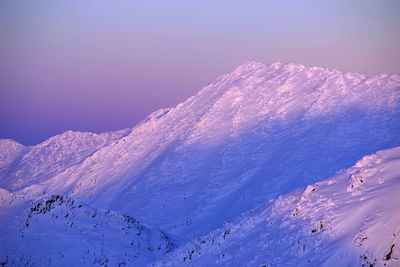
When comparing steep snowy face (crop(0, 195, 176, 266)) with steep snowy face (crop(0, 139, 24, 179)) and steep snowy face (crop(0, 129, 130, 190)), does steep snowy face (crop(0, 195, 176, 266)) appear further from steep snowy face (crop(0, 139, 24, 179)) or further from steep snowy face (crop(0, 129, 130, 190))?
steep snowy face (crop(0, 139, 24, 179))

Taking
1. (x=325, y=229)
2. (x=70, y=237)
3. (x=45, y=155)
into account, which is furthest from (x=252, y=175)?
(x=45, y=155)

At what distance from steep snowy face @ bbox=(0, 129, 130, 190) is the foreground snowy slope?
87408 millimetres

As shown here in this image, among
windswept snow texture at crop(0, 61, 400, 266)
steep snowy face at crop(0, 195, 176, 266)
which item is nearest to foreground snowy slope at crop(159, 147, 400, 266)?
windswept snow texture at crop(0, 61, 400, 266)

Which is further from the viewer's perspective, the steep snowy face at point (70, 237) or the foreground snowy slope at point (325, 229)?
the steep snowy face at point (70, 237)

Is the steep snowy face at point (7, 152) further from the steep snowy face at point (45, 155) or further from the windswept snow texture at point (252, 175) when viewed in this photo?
the windswept snow texture at point (252, 175)

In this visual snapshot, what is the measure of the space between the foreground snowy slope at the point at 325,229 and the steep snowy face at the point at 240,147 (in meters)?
13.2

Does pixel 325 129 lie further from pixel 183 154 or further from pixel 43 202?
pixel 43 202

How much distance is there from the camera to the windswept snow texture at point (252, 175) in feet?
49.9

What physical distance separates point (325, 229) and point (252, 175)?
23.8 m

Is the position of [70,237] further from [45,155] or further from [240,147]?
[45,155]

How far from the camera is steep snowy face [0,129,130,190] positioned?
360 ft

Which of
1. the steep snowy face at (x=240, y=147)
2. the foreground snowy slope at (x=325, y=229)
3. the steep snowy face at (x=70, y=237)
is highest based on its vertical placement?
the steep snowy face at (x=240, y=147)

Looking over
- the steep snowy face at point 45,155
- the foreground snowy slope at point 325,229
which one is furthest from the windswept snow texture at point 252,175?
the steep snowy face at point 45,155

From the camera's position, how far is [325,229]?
575 inches
